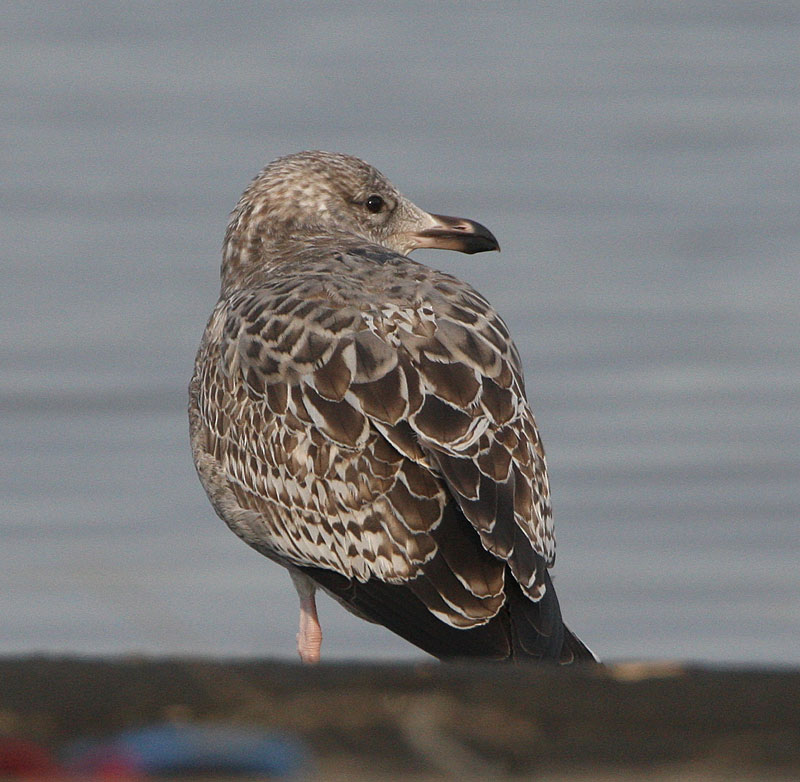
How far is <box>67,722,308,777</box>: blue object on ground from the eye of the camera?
2.23m

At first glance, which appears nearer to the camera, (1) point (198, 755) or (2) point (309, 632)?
(1) point (198, 755)

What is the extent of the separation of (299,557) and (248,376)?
0.74 meters

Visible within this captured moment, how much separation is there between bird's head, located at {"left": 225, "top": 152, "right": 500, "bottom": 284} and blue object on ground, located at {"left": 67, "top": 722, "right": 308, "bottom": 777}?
6292 millimetres

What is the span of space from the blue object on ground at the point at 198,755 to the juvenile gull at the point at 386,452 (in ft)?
11.6

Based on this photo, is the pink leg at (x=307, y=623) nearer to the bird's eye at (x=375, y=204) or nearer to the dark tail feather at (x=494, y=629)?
the dark tail feather at (x=494, y=629)

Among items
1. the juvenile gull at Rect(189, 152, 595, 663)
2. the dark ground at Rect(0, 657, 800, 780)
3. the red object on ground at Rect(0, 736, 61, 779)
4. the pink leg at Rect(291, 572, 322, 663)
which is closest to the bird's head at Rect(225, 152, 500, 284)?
the juvenile gull at Rect(189, 152, 595, 663)

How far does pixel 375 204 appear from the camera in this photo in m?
9.03

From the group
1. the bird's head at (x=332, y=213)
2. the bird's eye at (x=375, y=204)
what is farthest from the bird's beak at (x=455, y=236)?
the bird's eye at (x=375, y=204)

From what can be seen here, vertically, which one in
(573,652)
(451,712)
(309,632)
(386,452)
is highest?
(451,712)

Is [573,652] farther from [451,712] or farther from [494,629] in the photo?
[451,712]

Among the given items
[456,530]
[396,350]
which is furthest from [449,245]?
[456,530]

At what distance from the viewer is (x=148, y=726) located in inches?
101

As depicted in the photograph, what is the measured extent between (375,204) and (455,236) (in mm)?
428

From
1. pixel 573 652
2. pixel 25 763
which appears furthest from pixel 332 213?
pixel 25 763
